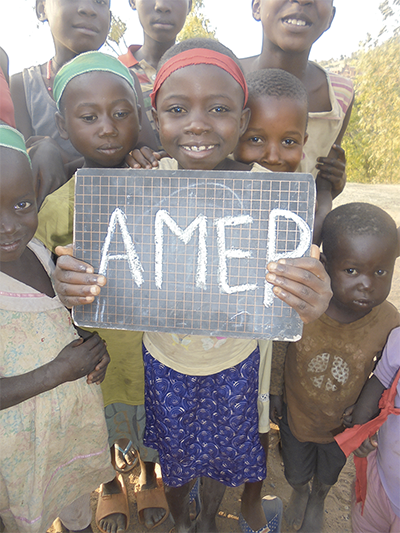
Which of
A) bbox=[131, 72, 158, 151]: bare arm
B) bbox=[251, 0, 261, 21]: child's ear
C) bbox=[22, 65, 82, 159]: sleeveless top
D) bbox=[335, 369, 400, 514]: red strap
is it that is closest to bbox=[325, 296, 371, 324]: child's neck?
bbox=[335, 369, 400, 514]: red strap

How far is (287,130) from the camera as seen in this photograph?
151 centimetres

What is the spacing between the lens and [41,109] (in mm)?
1939

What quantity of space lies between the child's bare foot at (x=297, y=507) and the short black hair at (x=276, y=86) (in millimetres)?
1980

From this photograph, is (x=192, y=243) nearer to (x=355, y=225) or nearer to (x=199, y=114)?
(x=199, y=114)

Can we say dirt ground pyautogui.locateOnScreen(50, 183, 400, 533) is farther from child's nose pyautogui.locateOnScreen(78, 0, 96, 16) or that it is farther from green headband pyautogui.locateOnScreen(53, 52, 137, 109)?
child's nose pyautogui.locateOnScreen(78, 0, 96, 16)

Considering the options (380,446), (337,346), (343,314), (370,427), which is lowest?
(380,446)

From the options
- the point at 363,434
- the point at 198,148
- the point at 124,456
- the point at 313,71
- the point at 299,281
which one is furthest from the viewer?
the point at 124,456

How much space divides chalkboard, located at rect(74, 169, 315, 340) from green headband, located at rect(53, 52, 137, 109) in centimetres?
61

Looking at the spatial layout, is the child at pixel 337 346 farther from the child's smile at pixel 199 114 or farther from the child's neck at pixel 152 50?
the child's neck at pixel 152 50

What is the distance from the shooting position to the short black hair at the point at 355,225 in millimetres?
1521

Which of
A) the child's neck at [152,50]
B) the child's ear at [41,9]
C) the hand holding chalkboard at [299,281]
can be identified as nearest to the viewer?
the hand holding chalkboard at [299,281]

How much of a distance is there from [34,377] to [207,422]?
723 millimetres

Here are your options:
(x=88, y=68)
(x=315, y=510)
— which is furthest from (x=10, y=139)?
Answer: (x=315, y=510)

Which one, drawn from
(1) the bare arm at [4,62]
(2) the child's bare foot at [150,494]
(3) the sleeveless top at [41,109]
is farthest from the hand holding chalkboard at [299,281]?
(1) the bare arm at [4,62]
